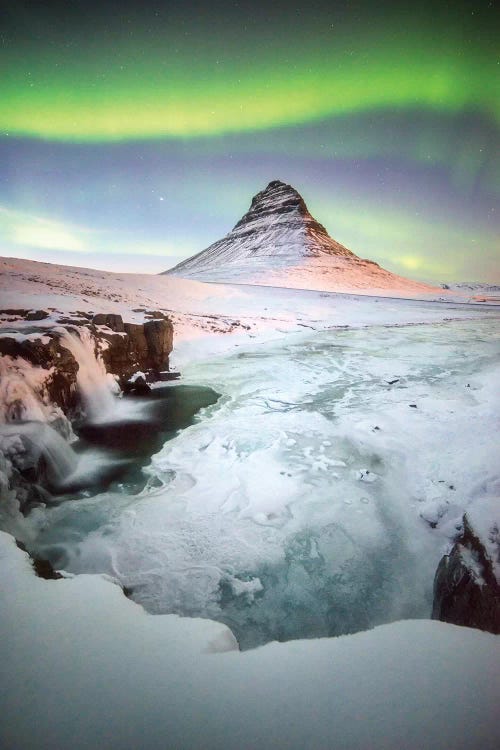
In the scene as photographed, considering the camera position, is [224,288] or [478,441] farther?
[224,288]

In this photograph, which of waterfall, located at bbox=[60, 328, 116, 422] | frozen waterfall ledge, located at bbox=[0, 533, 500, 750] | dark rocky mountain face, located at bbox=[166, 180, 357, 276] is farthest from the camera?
dark rocky mountain face, located at bbox=[166, 180, 357, 276]

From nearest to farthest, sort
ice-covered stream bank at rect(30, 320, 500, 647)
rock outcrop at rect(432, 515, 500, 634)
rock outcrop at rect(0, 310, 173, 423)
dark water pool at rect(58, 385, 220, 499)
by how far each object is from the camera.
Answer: rock outcrop at rect(432, 515, 500, 634)
ice-covered stream bank at rect(30, 320, 500, 647)
dark water pool at rect(58, 385, 220, 499)
rock outcrop at rect(0, 310, 173, 423)

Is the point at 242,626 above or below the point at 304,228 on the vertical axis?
below

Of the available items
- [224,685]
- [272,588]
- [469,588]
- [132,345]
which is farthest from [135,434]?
[469,588]

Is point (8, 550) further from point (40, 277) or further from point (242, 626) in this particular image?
point (40, 277)

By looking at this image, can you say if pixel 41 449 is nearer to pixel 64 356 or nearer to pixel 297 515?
pixel 64 356

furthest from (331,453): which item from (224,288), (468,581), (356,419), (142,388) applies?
(224,288)

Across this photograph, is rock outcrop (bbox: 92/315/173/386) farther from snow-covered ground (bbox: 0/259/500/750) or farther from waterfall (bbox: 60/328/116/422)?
snow-covered ground (bbox: 0/259/500/750)

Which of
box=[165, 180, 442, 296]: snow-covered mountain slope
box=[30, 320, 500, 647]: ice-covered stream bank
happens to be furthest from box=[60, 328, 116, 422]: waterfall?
box=[165, 180, 442, 296]: snow-covered mountain slope

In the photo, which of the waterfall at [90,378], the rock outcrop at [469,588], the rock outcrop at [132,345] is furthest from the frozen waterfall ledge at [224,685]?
the rock outcrop at [132,345]
